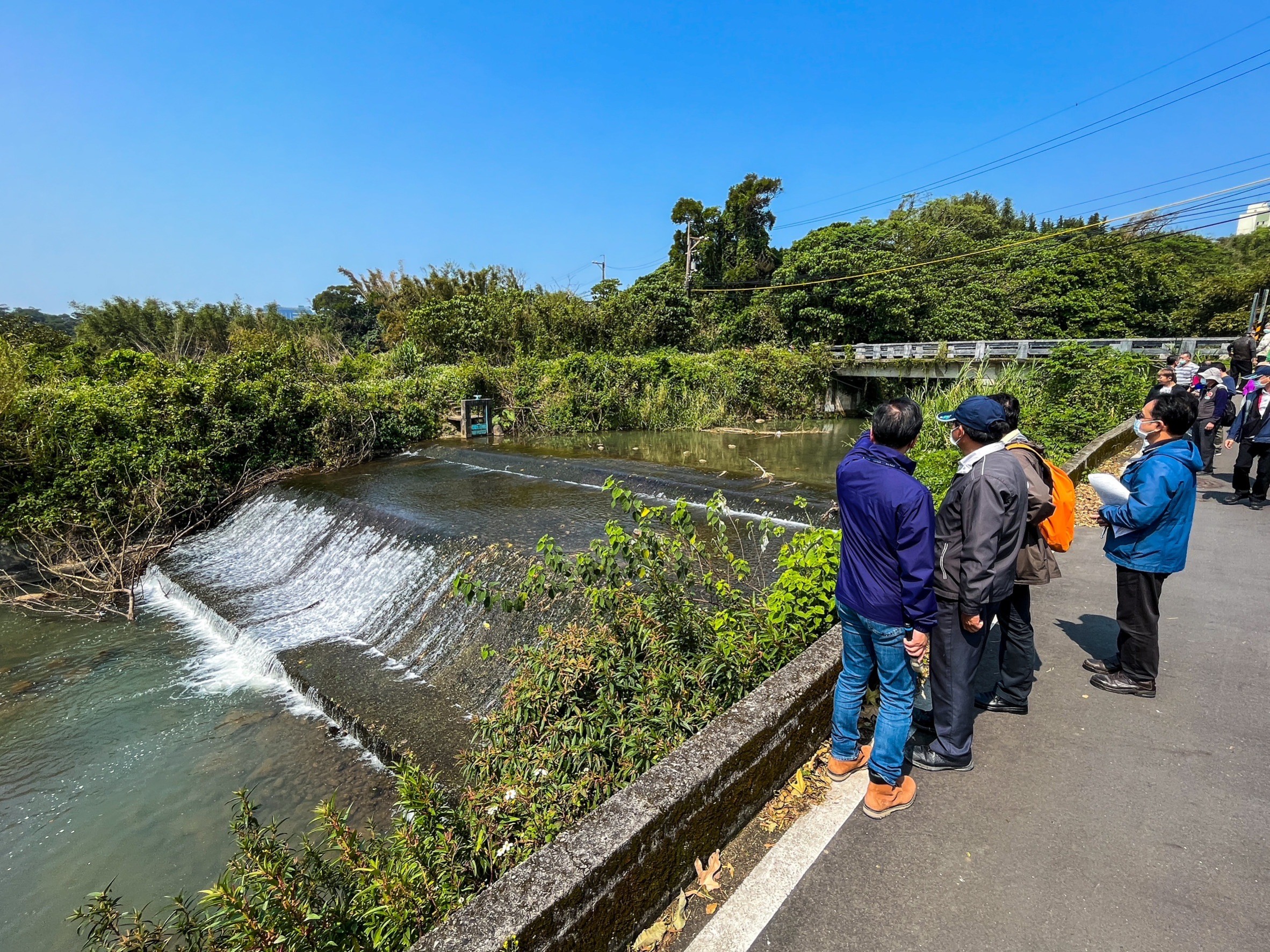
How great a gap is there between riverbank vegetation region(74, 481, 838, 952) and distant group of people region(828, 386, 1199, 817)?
83cm

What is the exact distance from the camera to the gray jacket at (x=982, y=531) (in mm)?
2639

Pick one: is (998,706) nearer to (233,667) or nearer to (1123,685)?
(1123,685)

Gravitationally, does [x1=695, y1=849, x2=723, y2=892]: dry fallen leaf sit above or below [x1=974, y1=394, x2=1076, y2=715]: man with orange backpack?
below

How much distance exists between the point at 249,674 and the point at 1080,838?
7.33 metres

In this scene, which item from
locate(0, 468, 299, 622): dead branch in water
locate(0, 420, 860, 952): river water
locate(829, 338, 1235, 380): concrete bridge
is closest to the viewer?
locate(0, 420, 860, 952): river water

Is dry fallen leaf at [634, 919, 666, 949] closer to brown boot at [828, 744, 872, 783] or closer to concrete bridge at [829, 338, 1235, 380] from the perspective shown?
brown boot at [828, 744, 872, 783]

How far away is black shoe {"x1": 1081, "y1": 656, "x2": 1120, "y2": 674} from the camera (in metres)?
3.75

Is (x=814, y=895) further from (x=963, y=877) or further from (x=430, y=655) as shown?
(x=430, y=655)

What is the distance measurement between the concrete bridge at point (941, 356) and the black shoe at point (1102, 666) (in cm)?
1807

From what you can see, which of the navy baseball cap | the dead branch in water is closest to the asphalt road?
the navy baseball cap

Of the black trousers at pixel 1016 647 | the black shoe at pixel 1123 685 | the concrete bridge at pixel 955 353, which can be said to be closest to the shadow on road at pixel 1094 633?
the black shoe at pixel 1123 685

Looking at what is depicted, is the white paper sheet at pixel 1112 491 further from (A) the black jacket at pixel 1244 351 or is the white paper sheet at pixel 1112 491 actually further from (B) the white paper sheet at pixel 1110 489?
(A) the black jacket at pixel 1244 351

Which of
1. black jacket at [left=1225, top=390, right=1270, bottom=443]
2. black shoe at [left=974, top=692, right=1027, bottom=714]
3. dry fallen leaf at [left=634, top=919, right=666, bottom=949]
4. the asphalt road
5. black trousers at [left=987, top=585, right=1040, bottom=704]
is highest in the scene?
black jacket at [left=1225, top=390, right=1270, bottom=443]

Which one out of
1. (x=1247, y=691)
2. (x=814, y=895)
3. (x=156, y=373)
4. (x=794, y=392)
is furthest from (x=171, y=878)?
(x=794, y=392)
